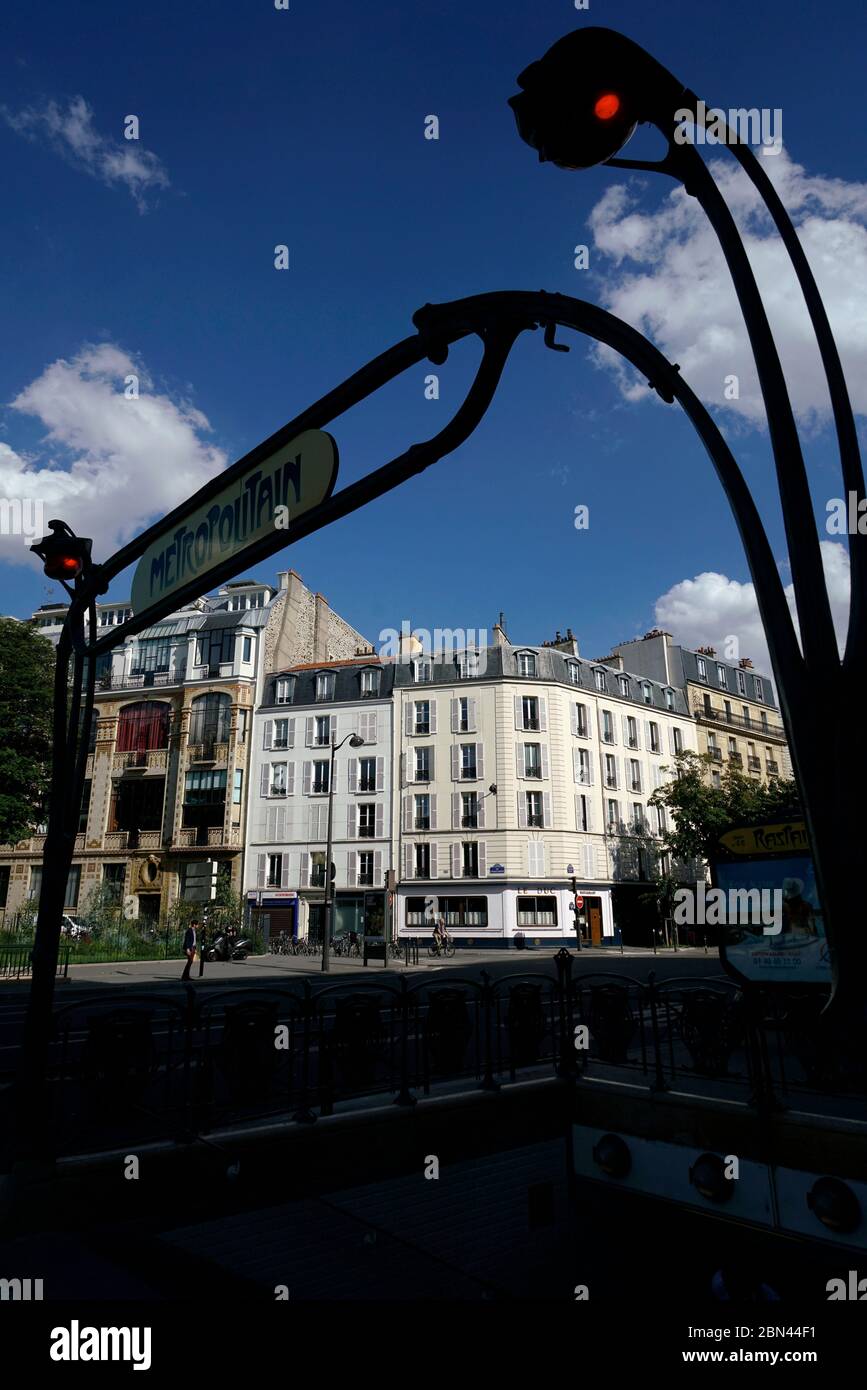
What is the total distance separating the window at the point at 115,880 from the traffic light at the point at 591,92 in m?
48.4

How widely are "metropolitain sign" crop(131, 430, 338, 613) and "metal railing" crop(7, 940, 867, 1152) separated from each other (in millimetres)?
4149

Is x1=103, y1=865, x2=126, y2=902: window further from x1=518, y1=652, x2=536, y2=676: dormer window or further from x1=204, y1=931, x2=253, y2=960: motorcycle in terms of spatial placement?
x1=518, y1=652, x2=536, y2=676: dormer window

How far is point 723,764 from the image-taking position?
2076 inches

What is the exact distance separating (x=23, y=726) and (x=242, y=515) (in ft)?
120

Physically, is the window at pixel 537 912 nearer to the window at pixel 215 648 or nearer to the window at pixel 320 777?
the window at pixel 320 777

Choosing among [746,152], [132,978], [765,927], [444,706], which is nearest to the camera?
[746,152]

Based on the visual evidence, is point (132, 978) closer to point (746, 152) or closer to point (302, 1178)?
point (302, 1178)

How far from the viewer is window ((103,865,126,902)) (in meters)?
45.3

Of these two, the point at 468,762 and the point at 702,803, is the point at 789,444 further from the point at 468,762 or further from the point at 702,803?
the point at 702,803

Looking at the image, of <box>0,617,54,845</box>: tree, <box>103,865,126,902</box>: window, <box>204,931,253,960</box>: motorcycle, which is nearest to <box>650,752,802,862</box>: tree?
<box>204,931,253,960</box>: motorcycle

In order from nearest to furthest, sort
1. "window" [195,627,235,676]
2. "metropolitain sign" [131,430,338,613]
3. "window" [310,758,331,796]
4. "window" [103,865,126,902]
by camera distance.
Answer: "metropolitain sign" [131,430,338,613] < "window" [103,865,126,902] < "window" [310,758,331,796] < "window" [195,627,235,676]

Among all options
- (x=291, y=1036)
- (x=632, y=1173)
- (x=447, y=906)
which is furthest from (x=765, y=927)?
(x=447, y=906)

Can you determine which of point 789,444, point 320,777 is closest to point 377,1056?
point 789,444

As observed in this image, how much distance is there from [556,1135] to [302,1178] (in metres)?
3.46
